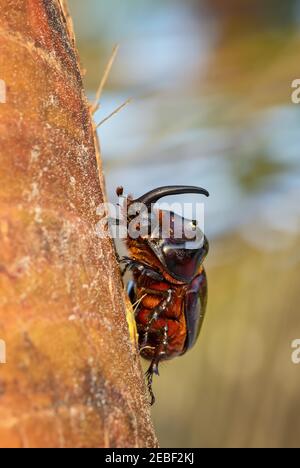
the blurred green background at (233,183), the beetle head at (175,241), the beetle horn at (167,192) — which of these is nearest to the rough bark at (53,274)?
the beetle horn at (167,192)

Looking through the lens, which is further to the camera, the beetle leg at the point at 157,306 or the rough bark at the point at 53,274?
the beetle leg at the point at 157,306

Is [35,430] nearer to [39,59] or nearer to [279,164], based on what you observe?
[39,59]

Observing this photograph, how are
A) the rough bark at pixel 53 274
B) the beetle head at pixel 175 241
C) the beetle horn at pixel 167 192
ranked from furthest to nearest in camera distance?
1. the beetle head at pixel 175 241
2. the beetle horn at pixel 167 192
3. the rough bark at pixel 53 274

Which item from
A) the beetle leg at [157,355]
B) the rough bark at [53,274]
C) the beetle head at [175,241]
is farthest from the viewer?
the beetle leg at [157,355]

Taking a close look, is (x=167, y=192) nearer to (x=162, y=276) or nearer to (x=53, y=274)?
(x=162, y=276)

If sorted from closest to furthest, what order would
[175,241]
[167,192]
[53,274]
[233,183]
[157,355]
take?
1. [53,274]
2. [167,192]
3. [175,241]
4. [157,355]
5. [233,183]

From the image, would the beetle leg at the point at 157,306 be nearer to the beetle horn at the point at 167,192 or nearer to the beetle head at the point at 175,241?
the beetle head at the point at 175,241

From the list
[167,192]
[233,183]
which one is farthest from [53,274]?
[233,183]
